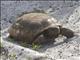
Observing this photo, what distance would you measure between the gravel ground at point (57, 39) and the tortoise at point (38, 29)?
0.60 ft

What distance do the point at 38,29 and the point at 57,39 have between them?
0.60m

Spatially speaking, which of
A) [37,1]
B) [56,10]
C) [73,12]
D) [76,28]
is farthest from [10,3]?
[76,28]

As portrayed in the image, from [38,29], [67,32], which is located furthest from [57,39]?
[38,29]

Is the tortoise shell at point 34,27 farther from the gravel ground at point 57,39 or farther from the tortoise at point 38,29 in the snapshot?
the gravel ground at point 57,39

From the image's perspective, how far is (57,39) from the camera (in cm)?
676

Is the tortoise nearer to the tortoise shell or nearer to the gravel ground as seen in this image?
the tortoise shell

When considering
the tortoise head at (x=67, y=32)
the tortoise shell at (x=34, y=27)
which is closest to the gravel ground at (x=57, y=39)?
the tortoise head at (x=67, y=32)

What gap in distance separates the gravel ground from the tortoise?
18 centimetres

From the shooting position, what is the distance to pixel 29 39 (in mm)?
6598

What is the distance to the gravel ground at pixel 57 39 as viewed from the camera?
18.2 ft

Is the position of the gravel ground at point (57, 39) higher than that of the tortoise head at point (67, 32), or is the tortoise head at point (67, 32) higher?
the tortoise head at point (67, 32)

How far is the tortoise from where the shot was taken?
6438 mm

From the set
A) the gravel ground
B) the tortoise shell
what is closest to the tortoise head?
the gravel ground

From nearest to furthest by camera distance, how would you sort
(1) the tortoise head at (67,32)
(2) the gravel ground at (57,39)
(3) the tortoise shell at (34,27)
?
(2) the gravel ground at (57,39) < (3) the tortoise shell at (34,27) < (1) the tortoise head at (67,32)
